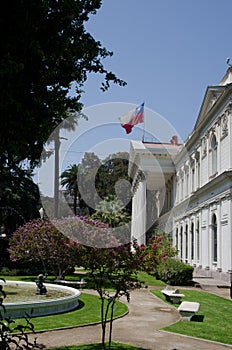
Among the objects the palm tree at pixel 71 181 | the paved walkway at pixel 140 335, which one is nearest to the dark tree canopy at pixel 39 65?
the paved walkway at pixel 140 335

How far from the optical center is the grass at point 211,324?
1148 cm

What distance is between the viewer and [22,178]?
136 ft

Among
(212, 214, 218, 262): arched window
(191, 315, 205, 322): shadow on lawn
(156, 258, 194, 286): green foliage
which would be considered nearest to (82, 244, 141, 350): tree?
(191, 315, 205, 322): shadow on lawn

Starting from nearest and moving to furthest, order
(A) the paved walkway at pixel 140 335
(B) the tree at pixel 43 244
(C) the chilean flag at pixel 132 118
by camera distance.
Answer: (A) the paved walkway at pixel 140 335 < (B) the tree at pixel 43 244 < (C) the chilean flag at pixel 132 118

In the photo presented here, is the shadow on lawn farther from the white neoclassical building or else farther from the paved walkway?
the white neoclassical building

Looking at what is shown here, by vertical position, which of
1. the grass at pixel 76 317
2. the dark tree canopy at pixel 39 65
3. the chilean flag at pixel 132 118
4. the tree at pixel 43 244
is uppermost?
the chilean flag at pixel 132 118

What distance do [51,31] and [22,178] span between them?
36.5 metres

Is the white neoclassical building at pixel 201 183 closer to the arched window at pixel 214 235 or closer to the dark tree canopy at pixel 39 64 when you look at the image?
the arched window at pixel 214 235

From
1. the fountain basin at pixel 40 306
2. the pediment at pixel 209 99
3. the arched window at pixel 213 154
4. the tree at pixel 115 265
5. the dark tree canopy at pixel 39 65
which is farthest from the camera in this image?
the arched window at pixel 213 154

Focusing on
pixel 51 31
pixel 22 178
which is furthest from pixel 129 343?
pixel 22 178

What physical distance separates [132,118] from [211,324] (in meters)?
30.9

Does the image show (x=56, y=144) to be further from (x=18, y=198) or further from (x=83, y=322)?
(x=83, y=322)

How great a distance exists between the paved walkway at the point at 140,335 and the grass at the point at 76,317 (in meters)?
0.47

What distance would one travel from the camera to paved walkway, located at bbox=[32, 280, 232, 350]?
33.4 ft
